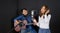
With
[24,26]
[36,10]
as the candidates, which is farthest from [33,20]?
[36,10]

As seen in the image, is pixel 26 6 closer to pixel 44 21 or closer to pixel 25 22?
pixel 25 22

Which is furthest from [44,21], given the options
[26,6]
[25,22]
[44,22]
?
[26,6]

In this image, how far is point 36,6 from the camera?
14.3 feet

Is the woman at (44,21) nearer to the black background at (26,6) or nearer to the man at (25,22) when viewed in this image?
the man at (25,22)

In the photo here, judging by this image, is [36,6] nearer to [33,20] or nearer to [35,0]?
[35,0]

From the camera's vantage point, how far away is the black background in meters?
4.12

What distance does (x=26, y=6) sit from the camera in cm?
439

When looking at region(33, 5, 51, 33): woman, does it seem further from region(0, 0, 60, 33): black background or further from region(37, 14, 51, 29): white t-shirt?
region(0, 0, 60, 33): black background

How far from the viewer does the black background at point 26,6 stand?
162 inches

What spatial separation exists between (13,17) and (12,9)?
18cm

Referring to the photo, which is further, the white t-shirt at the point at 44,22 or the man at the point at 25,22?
the man at the point at 25,22

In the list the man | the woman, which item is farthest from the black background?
the woman

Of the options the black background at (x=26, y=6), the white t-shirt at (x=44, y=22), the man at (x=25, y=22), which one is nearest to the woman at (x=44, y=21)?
the white t-shirt at (x=44, y=22)

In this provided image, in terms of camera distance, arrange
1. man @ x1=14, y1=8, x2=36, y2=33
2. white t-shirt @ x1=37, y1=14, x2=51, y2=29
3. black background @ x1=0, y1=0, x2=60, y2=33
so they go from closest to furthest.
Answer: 1. white t-shirt @ x1=37, y1=14, x2=51, y2=29
2. man @ x1=14, y1=8, x2=36, y2=33
3. black background @ x1=0, y1=0, x2=60, y2=33
